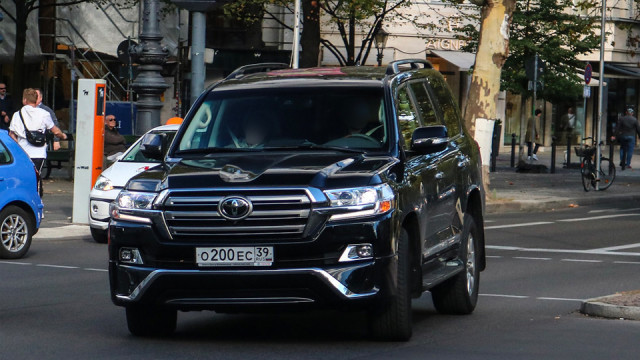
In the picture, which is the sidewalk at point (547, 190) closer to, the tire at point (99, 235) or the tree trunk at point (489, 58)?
the tree trunk at point (489, 58)

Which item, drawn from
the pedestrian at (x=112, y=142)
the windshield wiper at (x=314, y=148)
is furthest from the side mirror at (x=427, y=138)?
the pedestrian at (x=112, y=142)

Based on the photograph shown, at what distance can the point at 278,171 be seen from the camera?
28.5 feet

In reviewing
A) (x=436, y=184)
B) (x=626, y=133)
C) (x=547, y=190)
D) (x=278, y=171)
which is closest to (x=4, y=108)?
(x=547, y=190)

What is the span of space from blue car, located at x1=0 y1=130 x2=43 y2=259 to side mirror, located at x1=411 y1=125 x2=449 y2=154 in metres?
6.98

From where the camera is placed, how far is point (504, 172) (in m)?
37.0

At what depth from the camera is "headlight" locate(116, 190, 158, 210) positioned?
8.80 m

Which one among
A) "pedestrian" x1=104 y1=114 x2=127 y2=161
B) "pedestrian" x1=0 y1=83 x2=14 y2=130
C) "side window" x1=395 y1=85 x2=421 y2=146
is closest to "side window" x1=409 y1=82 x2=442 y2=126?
"side window" x1=395 y1=85 x2=421 y2=146

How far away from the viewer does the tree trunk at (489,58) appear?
85.5ft

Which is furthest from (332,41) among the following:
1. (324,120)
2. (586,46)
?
(324,120)

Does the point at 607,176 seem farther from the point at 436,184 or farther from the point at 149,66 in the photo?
the point at 436,184

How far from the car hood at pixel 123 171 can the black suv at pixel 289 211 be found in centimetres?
767

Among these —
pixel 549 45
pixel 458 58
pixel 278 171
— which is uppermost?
pixel 549 45

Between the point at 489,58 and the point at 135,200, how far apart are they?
59.3ft

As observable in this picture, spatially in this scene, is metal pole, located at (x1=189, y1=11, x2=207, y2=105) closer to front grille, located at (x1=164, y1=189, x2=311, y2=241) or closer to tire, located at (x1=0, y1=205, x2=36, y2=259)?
tire, located at (x1=0, y1=205, x2=36, y2=259)
